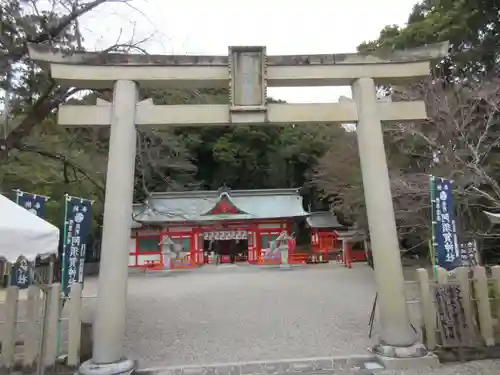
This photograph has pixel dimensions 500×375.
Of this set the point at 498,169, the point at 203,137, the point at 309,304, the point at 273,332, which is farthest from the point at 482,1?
the point at 203,137

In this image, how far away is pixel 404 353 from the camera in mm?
4852

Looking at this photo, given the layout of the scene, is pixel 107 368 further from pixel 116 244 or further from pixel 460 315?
pixel 460 315

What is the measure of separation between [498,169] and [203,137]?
30.6 m

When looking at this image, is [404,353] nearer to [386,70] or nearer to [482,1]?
[386,70]

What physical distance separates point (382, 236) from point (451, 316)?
1.54 m

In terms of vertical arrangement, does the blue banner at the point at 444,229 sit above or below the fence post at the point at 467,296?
above

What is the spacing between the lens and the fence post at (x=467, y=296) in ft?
17.7

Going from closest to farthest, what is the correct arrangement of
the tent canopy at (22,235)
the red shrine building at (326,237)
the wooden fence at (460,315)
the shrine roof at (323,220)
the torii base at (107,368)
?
the tent canopy at (22,235) < the torii base at (107,368) < the wooden fence at (460,315) < the red shrine building at (326,237) < the shrine roof at (323,220)

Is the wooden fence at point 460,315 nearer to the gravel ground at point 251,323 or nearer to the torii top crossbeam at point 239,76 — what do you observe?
the gravel ground at point 251,323

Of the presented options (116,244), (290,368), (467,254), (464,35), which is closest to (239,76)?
(116,244)

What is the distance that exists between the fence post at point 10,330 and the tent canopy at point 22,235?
1.67 meters

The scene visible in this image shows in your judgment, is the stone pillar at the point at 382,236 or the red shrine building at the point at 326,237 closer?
the stone pillar at the point at 382,236

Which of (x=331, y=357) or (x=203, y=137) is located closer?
(x=331, y=357)

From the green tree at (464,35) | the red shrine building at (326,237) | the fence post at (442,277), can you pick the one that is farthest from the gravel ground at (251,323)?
the red shrine building at (326,237)
